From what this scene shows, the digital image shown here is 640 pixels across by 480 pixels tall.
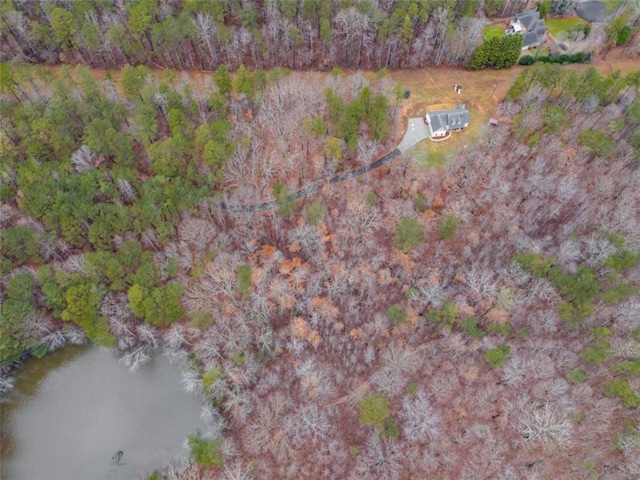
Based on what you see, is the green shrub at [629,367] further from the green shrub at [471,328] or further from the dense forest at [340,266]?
the green shrub at [471,328]

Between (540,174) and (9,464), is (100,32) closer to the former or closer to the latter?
(9,464)

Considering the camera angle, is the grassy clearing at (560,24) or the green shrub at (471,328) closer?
the green shrub at (471,328)

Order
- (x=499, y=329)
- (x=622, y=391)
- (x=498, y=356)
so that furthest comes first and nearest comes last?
1. (x=499, y=329)
2. (x=498, y=356)
3. (x=622, y=391)

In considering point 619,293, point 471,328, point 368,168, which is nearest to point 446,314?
point 471,328

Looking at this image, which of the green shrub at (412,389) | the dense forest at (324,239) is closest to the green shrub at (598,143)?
the dense forest at (324,239)

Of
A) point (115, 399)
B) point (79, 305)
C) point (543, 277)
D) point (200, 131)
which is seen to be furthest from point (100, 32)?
point (543, 277)

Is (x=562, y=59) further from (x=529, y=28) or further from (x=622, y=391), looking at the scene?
(x=622, y=391)
